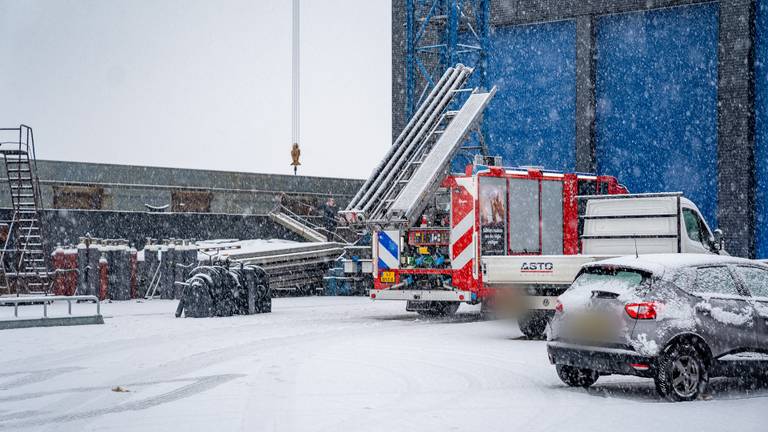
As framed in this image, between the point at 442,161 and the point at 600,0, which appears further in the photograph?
the point at 600,0

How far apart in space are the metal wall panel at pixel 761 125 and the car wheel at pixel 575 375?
1963cm

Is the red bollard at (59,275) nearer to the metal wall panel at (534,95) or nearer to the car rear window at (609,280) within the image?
the metal wall panel at (534,95)

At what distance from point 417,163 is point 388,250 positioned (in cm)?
227

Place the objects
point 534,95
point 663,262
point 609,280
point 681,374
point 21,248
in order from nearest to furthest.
→ point 681,374 → point 663,262 → point 609,280 → point 21,248 → point 534,95

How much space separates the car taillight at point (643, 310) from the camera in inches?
385

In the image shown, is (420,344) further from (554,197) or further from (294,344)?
(554,197)

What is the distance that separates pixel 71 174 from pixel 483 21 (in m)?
14.6

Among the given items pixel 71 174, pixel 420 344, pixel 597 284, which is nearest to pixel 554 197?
pixel 420 344

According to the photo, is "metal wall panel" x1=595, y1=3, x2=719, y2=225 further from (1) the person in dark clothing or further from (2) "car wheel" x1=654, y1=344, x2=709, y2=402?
(2) "car wheel" x1=654, y1=344, x2=709, y2=402

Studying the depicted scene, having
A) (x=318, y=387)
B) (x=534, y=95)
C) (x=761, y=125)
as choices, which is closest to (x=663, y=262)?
(x=318, y=387)

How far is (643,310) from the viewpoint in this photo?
983cm

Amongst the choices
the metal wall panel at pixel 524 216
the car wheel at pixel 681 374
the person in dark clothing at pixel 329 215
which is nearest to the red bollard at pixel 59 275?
the person in dark clothing at pixel 329 215

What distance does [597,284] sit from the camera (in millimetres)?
10477

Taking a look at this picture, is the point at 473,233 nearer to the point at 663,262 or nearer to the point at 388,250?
the point at 388,250
